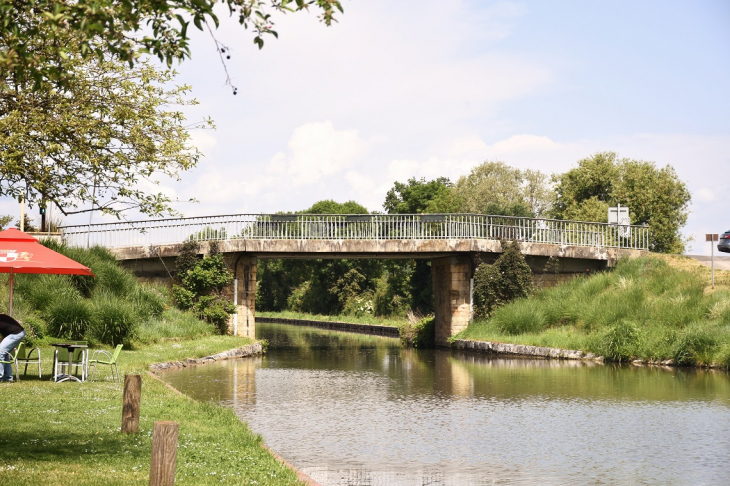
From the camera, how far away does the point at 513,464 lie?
10.0m

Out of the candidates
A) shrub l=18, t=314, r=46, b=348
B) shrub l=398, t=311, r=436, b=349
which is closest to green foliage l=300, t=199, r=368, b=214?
shrub l=398, t=311, r=436, b=349

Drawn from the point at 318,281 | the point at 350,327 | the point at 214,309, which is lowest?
the point at 350,327

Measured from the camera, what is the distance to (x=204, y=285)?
3059 cm

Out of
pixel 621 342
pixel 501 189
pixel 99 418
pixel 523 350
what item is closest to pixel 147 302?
pixel 523 350

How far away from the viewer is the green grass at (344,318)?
44281 mm

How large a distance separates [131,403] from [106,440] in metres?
0.52

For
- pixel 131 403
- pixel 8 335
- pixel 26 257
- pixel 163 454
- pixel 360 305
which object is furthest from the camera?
pixel 360 305

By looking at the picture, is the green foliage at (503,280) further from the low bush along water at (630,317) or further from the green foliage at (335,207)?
the green foliage at (335,207)

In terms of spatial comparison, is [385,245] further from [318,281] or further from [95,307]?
[318,281]

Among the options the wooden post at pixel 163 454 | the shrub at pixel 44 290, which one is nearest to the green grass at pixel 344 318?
the shrub at pixel 44 290

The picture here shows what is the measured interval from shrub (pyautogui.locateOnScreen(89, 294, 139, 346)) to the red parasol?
6.56 m

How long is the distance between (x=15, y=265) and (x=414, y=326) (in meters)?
21.7

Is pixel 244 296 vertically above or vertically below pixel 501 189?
below

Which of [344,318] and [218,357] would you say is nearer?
[218,357]
